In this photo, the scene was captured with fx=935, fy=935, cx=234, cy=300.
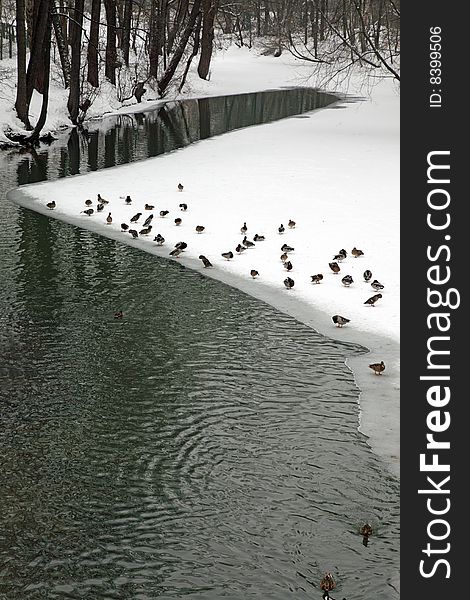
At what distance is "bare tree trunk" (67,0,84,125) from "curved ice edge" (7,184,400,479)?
1484 centimetres

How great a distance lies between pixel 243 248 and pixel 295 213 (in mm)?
2968

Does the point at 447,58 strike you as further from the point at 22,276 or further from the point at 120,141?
the point at 120,141

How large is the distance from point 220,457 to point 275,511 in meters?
0.91

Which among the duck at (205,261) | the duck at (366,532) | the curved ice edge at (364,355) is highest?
the duck at (205,261)

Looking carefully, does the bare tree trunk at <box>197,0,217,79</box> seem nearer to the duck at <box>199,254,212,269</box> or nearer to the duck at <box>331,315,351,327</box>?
the duck at <box>199,254,212,269</box>

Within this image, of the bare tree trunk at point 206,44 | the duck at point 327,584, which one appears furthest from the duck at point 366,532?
the bare tree trunk at point 206,44

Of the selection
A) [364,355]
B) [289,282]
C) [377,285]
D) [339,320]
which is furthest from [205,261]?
[364,355]

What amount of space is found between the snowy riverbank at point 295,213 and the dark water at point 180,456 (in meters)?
0.45

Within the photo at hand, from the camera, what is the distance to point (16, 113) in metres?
27.3

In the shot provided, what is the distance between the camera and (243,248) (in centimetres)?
1312

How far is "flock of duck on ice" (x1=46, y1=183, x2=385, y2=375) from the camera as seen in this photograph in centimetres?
1062

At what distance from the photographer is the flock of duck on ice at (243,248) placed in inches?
418

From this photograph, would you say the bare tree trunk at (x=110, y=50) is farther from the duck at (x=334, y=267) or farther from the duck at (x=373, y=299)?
the duck at (x=373, y=299)

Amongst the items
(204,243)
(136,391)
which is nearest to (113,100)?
(204,243)
